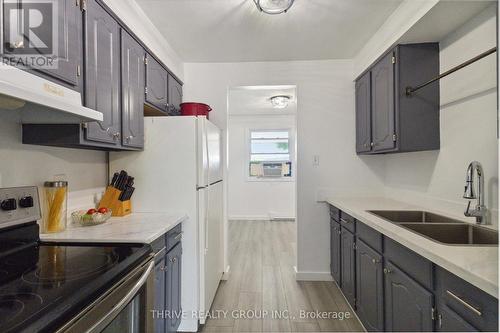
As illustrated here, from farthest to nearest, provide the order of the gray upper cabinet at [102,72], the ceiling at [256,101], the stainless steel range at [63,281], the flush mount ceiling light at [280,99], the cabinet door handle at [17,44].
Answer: the flush mount ceiling light at [280,99] < the ceiling at [256,101] < the gray upper cabinet at [102,72] < the cabinet door handle at [17,44] < the stainless steel range at [63,281]

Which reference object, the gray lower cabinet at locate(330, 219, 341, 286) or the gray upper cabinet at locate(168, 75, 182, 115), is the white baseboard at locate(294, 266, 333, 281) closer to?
the gray lower cabinet at locate(330, 219, 341, 286)

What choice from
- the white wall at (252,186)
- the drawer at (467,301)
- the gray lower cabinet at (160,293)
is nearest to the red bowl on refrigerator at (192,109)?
the gray lower cabinet at (160,293)

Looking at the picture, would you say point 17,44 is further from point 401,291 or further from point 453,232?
point 453,232

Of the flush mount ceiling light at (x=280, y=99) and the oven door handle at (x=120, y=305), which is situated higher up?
the flush mount ceiling light at (x=280, y=99)

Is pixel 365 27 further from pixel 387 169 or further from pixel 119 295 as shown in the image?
pixel 119 295

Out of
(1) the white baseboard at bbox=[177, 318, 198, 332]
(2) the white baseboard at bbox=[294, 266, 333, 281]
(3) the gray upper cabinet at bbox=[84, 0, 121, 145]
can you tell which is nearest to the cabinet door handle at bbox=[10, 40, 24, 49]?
(3) the gray upper cabinet at bbox=[84, 0, 121, 145]

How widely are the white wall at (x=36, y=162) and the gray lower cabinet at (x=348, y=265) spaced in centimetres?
207

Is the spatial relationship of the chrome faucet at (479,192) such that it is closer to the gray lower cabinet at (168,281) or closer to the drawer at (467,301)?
the drawer at (467,301)

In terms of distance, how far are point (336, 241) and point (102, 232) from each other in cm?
208

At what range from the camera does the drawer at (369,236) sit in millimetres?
1633

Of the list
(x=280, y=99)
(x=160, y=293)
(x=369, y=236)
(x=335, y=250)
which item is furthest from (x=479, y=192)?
(x=280, y=99)

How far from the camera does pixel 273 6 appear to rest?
6.07 feet

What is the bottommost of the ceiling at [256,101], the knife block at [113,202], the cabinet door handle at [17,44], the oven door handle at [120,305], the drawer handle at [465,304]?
the oven door handle at [120,305]

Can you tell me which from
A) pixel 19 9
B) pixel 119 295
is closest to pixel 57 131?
pixel 19 9
